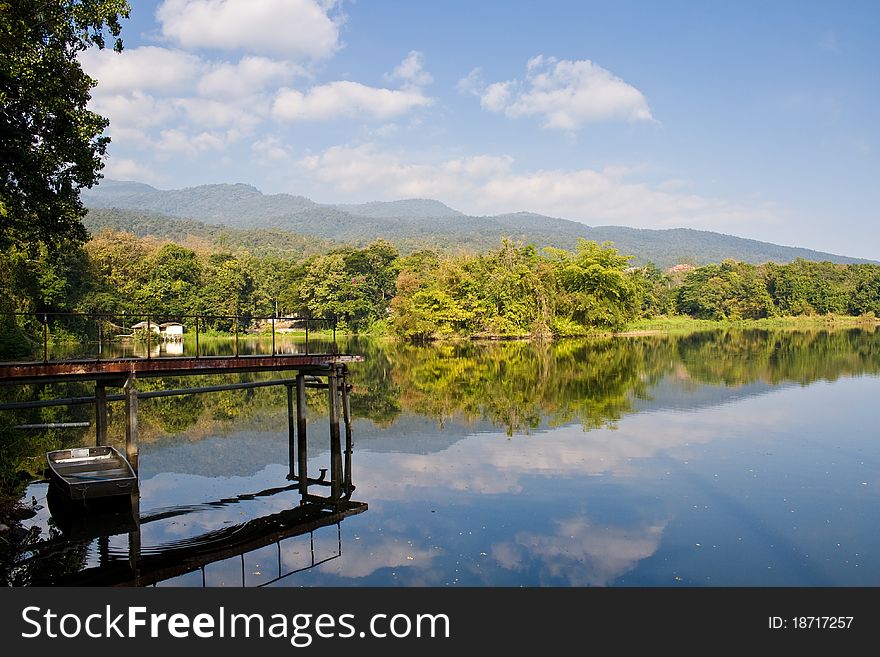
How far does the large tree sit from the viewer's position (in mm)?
15430

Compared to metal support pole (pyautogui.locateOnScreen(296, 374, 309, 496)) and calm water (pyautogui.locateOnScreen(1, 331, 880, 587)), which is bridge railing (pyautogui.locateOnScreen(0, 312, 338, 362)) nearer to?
metal support pole (pyautogui.locateOnScreen(296, 374, 309, 496))

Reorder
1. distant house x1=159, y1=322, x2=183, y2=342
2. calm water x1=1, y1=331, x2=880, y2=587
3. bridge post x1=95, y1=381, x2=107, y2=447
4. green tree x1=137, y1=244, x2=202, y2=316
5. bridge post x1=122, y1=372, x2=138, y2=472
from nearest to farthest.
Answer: calm water x1=1, y1=331, x2=880, y2=587
bridge post x1=122, y1=372, x2=138, y2=472
bridge post x1=95, y1=381, x2=107, y2=447
distant house x1=159, y1=322, x2=183, y2=342
green tree x1=137, y1=244, x2=202, y2=316

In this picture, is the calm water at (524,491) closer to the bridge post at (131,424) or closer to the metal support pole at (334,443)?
the metal support pole at (334,443)

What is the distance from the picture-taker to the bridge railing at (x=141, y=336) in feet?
61.7

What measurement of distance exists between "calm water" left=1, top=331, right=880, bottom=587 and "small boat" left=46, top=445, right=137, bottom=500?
703 mm

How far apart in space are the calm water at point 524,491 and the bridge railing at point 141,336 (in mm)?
3224

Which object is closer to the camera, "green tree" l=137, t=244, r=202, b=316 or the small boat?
the small boat

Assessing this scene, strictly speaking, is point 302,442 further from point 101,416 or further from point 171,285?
point 171,285

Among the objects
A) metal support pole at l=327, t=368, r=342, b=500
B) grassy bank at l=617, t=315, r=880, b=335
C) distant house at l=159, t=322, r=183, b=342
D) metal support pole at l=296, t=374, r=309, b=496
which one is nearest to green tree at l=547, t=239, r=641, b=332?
Result: grassy bank at l=617, t=315, r=880, b=335

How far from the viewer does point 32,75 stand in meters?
15.3
